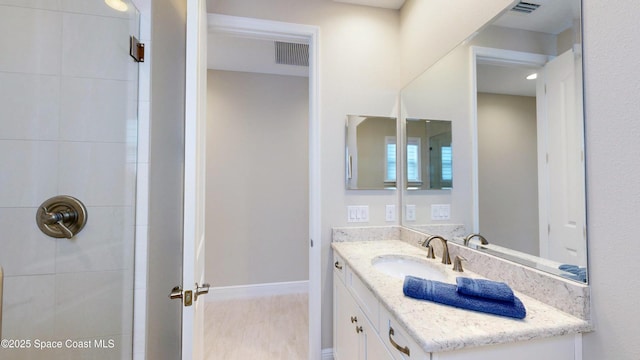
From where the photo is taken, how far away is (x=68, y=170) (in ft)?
3.46

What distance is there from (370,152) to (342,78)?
1.90ft

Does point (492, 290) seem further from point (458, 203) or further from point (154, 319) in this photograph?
point (154, 319)

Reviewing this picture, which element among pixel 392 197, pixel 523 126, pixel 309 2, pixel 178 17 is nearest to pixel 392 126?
pixel 392 197

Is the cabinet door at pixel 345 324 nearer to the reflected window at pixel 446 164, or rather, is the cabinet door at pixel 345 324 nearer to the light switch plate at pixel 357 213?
the light switch plate at pixel 357 213

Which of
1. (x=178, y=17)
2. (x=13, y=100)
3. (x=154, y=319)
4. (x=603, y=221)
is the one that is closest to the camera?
(x=603, y=221)

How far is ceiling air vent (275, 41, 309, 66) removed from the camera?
2.33 m

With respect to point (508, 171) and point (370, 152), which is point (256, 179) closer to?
point (370, 152)

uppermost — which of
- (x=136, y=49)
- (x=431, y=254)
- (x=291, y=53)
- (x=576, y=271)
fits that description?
(x=291, y=53)

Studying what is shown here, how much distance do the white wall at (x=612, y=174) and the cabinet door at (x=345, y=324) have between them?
2.66 feet

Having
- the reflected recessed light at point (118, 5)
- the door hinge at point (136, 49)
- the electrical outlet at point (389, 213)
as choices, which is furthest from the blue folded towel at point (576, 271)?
the reflected recessed light at point (118, 5)

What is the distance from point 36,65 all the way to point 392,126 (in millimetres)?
1914


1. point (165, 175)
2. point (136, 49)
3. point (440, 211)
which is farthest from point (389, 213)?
point (136, 49)

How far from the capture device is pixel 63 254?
1.04 meters

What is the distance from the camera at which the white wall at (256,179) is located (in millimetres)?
2789
